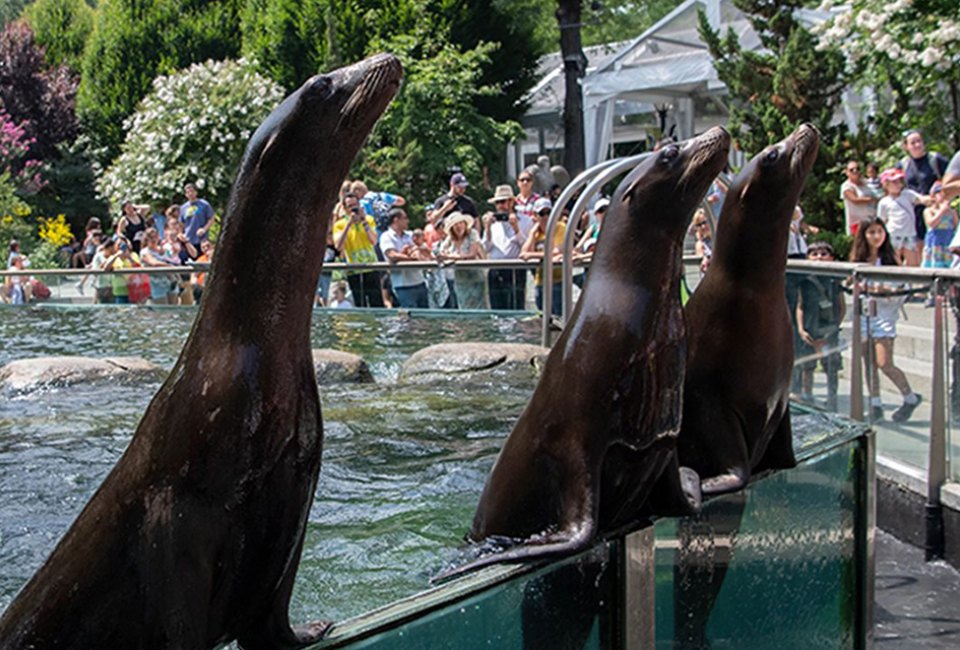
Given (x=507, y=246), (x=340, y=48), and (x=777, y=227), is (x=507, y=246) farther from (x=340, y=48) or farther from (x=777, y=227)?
(x=340, y=48)

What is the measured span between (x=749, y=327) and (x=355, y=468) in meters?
2.65

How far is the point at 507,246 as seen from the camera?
41.7 feet

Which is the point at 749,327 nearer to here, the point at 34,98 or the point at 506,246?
the point at 506,246

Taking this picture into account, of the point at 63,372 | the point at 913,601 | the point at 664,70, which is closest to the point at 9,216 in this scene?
the point at 664,70

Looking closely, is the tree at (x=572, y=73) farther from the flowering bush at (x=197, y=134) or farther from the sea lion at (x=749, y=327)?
the sea lion at (x=749, y=327)

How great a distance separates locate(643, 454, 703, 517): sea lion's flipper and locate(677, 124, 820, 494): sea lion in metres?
0.52

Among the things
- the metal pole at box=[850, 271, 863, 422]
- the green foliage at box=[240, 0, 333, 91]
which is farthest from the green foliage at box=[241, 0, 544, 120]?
the metal pole at box=[850, 271, 863, 422]

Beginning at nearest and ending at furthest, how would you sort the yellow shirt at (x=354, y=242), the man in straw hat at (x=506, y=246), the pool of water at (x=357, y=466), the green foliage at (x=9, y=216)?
the pool of water at (x=357, y=466)
the man in straw hat at (x=506, y=246)
the yellow shirt at (x=354, y=242)
the green foliage at (x=9, y=216)

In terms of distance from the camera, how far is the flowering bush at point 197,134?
24.3 m

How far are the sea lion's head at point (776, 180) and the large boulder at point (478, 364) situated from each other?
4.31 metres

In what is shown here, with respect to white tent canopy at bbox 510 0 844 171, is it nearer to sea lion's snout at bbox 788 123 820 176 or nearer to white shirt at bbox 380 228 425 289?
white shirt at bbox 380 228 425 289

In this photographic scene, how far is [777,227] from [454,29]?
2637 cm

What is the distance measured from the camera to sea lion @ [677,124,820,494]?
3.95m

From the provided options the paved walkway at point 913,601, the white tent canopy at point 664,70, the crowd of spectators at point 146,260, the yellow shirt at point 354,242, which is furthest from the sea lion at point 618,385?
the white tent canopy at point 664,70
